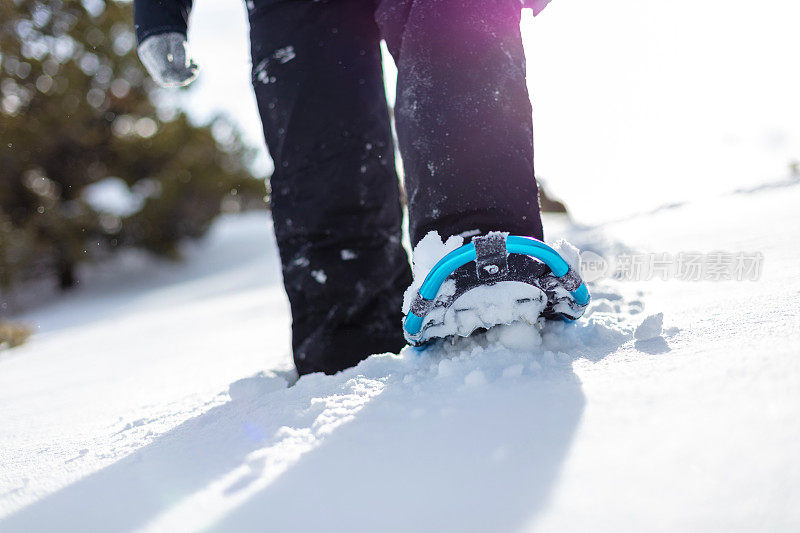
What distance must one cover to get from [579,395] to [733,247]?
0.99 metres

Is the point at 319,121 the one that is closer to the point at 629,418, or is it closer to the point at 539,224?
the point at 539,224

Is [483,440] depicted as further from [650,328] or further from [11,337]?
[11,337]

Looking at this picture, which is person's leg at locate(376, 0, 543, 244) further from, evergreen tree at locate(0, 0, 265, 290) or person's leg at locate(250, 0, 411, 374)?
evergreen tree at locate(0, 0, 265, 290)

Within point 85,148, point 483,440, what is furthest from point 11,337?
point 85,148

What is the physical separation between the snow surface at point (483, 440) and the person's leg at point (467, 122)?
0.16 m

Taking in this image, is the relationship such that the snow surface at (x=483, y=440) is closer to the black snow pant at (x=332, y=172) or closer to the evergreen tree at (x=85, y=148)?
the black snow pant at (x=332, y=172)

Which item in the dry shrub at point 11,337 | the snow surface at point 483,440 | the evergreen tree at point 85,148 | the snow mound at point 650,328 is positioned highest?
the evergreen tree at point 85,148

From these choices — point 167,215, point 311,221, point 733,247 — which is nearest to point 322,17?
point 311,221

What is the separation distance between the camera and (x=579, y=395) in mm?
502

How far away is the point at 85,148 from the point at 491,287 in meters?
8.31

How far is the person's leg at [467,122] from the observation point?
69 centimetres

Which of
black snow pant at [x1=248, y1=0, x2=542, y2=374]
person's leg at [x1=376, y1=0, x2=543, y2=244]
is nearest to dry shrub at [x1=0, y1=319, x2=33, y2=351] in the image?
black snow pant at [x1=248, y1=0, x2=542, y2=374]

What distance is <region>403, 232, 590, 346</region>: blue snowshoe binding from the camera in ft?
2.07

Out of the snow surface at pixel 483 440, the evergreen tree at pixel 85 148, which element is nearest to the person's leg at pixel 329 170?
the snow surface at pixel 483 440
